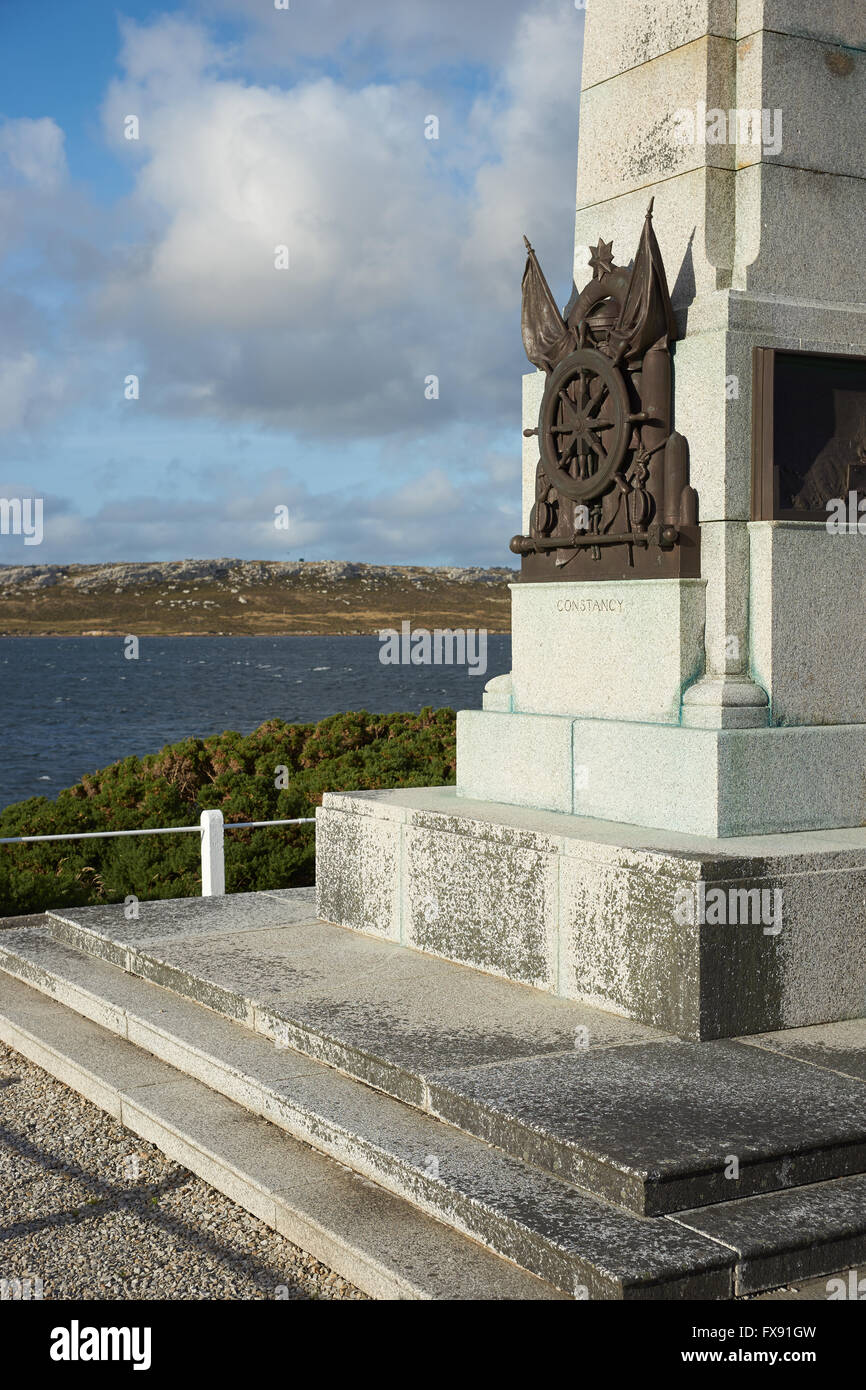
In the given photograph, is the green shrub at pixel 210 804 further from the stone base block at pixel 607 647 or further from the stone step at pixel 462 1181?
the stone base block at pixel 607 647

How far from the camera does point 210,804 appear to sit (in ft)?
41.5

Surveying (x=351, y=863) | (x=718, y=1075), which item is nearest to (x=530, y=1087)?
(x=718, y=1075)

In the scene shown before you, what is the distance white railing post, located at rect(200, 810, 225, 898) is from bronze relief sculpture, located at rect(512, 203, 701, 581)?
3.19m

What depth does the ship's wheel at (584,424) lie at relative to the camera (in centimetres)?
686

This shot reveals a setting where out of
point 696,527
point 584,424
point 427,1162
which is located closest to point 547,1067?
point 427,1162

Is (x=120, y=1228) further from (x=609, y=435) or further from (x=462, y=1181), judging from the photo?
(x=609, y=435)

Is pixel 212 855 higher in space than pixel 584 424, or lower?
lower

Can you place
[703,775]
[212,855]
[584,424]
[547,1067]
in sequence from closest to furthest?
[547,1067]
[703,775]
[584,424]
[212,855]

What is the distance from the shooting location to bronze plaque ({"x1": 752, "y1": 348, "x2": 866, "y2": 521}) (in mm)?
6492

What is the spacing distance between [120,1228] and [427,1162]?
123cm

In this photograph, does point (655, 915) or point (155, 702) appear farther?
point (155, 702)

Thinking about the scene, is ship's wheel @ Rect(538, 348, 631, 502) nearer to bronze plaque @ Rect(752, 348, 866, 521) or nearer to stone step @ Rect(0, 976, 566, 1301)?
bronze plaque @ Rect(752, 348, 866, 521)
